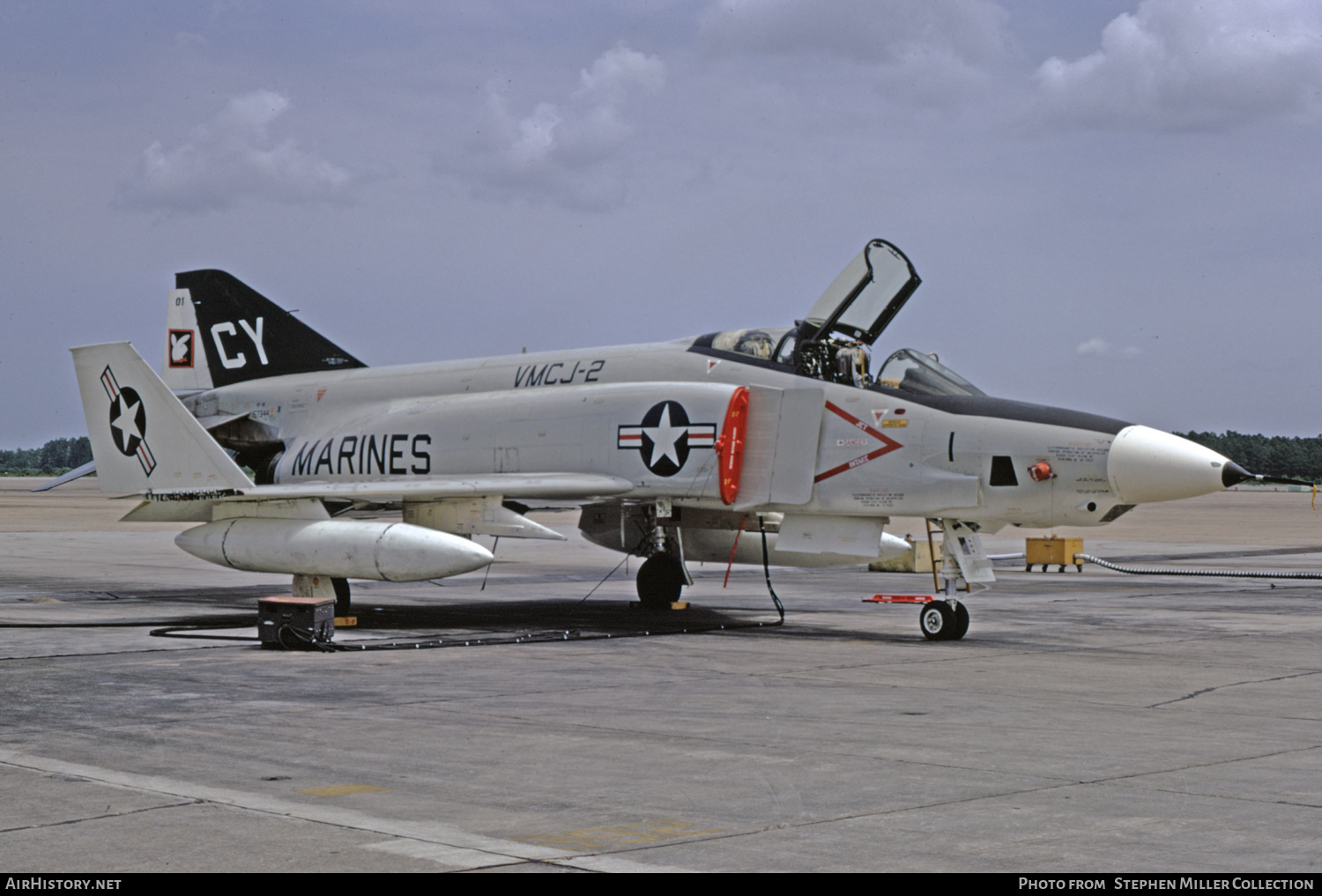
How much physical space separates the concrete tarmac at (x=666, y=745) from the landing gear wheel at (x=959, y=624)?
0.14 meters

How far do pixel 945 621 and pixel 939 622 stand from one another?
64 millimetres

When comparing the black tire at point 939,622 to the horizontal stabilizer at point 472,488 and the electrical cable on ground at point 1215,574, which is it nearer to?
the horizontal stabilizer at point 472,488

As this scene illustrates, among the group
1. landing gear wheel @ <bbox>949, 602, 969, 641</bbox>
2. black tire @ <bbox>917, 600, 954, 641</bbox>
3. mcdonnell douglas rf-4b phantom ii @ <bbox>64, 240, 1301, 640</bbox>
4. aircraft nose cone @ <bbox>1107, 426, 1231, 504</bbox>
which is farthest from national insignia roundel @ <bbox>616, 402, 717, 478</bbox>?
aircraft nose cone @ <bbox>1107, 426, 1231, 504</bbox>

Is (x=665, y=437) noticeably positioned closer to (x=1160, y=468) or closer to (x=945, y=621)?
(x=945, y=621)

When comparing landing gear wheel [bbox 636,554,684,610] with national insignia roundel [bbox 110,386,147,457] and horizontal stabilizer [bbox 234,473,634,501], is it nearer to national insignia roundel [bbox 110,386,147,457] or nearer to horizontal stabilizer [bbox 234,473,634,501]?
horizontal stabilizer [bbox 234,473,634,501]

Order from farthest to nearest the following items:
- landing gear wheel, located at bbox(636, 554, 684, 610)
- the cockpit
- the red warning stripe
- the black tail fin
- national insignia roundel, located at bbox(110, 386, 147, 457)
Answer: the black tail fin → landing gear wheel, located at bbox(636, 554, 684, 610) → national insignia roundel, located at bbox(110, 386, 147, 457) → the cockpit → the red warning stripe

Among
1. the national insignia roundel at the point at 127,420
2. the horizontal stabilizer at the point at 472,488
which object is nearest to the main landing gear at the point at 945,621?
the horizontal stabilizer at the point at 472,488

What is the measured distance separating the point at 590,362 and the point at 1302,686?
9285mm

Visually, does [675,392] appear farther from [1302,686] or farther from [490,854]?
[490,854]

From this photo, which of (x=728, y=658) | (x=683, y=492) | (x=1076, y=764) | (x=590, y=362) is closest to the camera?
(x=1076, y=764)

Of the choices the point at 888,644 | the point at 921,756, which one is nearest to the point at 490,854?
the point at 921,756

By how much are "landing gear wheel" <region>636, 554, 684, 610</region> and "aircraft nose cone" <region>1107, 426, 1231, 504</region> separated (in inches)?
260

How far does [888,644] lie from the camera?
13828 millimetres

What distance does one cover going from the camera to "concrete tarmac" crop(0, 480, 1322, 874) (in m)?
5.34
